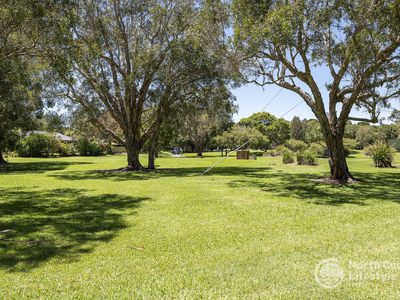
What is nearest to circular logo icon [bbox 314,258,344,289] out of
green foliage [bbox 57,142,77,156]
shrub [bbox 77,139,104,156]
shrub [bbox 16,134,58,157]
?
shrub [bbox 16,134,58,157]

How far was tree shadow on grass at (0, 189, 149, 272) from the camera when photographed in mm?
5170

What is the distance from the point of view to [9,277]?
4.21m

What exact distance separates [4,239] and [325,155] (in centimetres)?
3635

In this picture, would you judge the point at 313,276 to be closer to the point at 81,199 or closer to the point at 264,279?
the point at 264,279

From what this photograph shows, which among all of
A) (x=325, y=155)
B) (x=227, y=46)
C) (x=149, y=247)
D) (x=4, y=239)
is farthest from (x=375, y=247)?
(x=325, y=155)

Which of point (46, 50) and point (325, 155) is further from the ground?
point (46, 50)

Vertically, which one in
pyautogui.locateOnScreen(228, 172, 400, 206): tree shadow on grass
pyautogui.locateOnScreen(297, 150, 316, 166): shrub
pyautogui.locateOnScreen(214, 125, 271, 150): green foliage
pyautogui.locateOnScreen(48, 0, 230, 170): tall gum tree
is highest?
pyautogui.locateOnScreen(48, 0, 230, 170): tall gum tree

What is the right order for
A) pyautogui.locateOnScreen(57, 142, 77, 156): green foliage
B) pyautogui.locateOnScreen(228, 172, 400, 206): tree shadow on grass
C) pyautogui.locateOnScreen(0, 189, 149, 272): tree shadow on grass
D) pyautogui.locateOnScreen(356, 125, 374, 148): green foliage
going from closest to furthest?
pyautogui.locateOnScreen(0, 189, 149, 272): tree shadow on grass → pyautogui.locateOnScreen(228, 172, 400, 206): tree shadow on grass → pyautogui.locateOnScreen(57, 142, 77, 156): green foliage → pyautogui.locateOnScreen(356, 125, 374, 148): green foliage

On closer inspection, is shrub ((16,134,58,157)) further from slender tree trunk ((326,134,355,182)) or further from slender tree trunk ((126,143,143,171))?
slender tree trunk ((326,134,355,182))

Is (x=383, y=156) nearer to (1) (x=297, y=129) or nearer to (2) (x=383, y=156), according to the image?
(2) (x=383, y=156)

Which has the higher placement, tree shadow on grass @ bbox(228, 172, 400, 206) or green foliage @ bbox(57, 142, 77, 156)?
green foliage @ bbox(57, 142, 77, 156)

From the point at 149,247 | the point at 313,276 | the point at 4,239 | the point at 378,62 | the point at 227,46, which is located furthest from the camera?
the point at 227,46

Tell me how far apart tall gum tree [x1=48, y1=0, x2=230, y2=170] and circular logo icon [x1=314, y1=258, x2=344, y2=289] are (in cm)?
1566

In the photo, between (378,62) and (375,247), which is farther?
(378,62)
